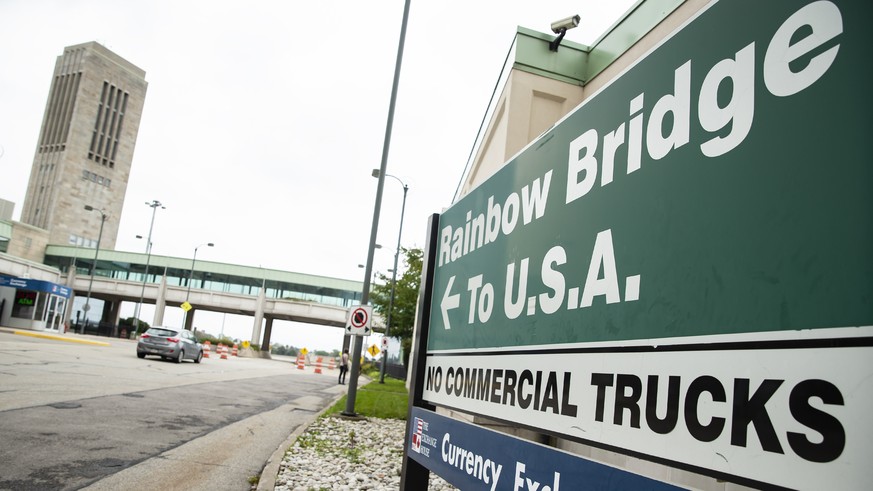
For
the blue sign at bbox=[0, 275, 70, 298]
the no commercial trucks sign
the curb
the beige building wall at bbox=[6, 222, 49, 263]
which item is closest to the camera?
the no commercial trucks sign

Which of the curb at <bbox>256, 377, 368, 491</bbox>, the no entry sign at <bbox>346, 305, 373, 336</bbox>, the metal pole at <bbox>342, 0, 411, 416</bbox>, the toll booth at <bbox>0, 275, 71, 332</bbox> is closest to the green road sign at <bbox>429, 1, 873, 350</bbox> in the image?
the curb at <bbox>256, 377, 368, 491</bbox>

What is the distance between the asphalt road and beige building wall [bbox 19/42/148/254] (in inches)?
3014

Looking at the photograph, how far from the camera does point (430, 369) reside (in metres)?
2.79

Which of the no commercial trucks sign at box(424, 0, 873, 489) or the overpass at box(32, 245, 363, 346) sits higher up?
the overpass at box(32, 245, 363, 346)

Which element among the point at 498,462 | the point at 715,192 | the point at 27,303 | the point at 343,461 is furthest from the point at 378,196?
the point at 27,303

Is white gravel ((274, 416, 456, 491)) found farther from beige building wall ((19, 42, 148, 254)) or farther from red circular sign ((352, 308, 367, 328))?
beige building wall ((19, 42, 148, 254))

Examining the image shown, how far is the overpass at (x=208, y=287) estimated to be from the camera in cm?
5988

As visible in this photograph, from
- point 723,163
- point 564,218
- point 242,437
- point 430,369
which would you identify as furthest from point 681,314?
point 242,437

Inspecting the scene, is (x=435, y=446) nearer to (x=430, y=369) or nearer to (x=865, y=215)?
(x=430, y=369)

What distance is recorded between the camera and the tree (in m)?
33.5

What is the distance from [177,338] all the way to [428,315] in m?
23.3

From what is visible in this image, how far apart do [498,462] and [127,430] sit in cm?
752

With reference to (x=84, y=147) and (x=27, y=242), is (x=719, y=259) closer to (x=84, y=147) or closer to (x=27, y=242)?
(x=27, y=242)

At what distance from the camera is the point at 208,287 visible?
6462 cm
